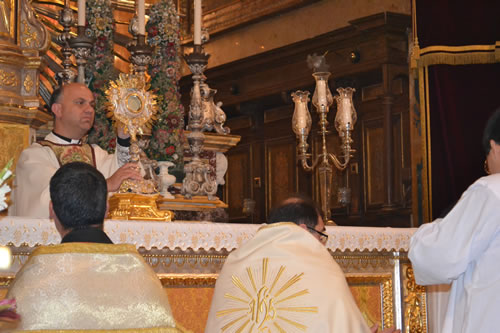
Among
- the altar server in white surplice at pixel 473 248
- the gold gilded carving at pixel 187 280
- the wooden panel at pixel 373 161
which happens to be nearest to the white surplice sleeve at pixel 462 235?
the altar server in white surplice at pixel 473 248

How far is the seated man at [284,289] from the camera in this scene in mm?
3703

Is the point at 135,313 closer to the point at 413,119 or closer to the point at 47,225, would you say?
the point at 47,225

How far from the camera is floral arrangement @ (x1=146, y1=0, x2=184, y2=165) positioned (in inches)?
248

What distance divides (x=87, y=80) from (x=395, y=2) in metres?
5.20

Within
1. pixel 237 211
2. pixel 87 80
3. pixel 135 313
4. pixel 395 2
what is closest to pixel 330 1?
pixel 395 2

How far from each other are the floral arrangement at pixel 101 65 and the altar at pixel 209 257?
1.39 metres

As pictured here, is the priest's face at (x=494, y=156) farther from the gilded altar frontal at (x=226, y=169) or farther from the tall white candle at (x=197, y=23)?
the tall white candle at (x=197, y=23)

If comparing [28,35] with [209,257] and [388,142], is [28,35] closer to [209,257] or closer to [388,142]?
[209,257]

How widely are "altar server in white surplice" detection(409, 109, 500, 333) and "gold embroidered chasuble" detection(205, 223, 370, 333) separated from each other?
44 centimetres

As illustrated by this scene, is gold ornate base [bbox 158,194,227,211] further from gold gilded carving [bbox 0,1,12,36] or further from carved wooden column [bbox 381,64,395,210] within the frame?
carved wooden column [bbox 381,64,395,210]

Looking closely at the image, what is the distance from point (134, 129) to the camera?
5.58 meters

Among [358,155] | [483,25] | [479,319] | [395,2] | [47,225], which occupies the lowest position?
[479,319]

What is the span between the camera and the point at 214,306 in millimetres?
3961

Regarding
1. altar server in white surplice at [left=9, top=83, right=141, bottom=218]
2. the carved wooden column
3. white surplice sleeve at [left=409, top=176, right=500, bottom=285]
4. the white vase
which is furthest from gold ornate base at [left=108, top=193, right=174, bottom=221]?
the carved wooden column
